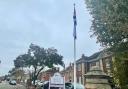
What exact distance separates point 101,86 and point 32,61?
64.9 meters

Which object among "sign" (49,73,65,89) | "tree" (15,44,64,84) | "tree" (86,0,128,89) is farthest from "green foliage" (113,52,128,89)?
"tree" (15,44,64,84)

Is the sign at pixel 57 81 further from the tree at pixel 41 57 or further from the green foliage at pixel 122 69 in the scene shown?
the tree at pixel 41 57

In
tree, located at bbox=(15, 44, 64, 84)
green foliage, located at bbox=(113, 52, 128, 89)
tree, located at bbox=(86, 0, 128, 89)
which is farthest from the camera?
tree, located at bbox=(15, 44, 64, 84)

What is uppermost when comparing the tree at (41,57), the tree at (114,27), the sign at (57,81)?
the tree at (41,57)

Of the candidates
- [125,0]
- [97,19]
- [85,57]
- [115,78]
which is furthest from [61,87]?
[85,57]

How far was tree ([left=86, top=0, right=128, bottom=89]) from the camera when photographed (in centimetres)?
2017

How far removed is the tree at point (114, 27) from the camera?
2017 cm

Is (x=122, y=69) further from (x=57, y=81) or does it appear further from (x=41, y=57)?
(x=41, y=57)

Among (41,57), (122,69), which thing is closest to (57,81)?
(122,69)

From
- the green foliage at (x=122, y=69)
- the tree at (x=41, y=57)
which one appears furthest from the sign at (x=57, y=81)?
the tree at (x=41, y=57)

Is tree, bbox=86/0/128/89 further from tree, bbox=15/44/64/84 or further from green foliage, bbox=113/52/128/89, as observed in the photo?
tree, bbox=15/44/64/84

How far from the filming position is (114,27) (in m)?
20.4

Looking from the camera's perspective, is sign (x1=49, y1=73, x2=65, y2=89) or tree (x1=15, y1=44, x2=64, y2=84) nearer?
sign (x1=49, y1=73, x2=65, y2=89)

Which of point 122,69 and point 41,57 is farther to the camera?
point 41,57
